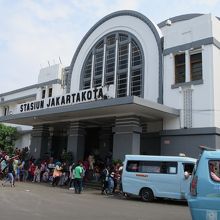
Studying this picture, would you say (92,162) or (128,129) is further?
(92,162)

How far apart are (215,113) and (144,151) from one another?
5.52 metres

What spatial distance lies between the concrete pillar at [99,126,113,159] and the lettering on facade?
4.43 metres

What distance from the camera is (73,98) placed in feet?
72.9

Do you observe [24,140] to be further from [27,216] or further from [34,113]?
[27,216]

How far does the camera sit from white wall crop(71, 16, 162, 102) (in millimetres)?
22891

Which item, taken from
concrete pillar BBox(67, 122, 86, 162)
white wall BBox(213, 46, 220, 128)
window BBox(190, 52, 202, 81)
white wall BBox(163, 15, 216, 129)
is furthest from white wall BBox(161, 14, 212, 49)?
concrete pillar BBox(67, 122, 86, 162)

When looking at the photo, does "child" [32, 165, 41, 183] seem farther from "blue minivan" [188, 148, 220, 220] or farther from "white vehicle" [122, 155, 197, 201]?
"blue minivan" [188, 148, 220, 220]

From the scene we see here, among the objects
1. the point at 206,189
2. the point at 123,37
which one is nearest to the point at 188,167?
the point at 206,189

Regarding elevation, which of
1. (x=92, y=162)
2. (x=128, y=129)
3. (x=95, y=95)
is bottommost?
(x=92, y=162)

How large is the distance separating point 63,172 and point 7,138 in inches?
487

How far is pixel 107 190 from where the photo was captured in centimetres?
1864

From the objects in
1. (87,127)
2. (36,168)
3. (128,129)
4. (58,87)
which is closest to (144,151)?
(128,129)

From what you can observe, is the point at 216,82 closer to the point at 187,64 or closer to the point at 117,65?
the point at 187,64

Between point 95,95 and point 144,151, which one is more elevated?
point 95,95
